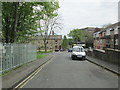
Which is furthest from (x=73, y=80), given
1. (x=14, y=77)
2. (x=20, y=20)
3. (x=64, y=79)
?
(x=20, y=20)

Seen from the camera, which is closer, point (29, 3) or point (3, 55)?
point (3, 55)

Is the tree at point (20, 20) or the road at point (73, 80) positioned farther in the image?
the tree at point (20, 20)

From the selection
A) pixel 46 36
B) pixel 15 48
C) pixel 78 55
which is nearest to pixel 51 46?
pixel 46 36

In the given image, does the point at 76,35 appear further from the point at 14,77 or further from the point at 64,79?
the point at 14,77

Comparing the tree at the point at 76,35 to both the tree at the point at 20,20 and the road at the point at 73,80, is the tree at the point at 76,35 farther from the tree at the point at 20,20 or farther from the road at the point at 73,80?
the road at the point at 73,80

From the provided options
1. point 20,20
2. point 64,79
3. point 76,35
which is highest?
point 76,35

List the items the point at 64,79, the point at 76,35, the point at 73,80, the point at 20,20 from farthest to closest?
the point at 76,35
the point at 20,20
the point at 64,79
the point at 73,80

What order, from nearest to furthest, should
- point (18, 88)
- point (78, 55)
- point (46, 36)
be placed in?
point (18, 88) → point (78, 55) → point (46, 36)

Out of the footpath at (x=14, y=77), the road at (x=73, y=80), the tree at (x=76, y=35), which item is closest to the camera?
the footpath at (x=14, y=77)

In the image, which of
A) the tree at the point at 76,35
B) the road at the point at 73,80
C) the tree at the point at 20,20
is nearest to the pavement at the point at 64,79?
the road at the point at 73,80

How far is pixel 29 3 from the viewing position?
47.9 ft

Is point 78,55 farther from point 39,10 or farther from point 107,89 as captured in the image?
point 107,89

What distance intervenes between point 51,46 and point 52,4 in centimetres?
7845

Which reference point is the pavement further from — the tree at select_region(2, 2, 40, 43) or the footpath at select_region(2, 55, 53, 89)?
the tree at select_region(2, 2, 40, 43)
